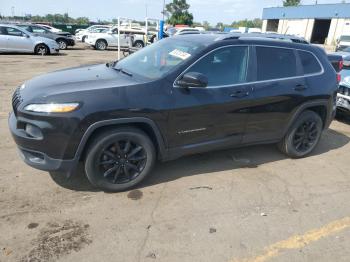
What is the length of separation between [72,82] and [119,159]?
984mm

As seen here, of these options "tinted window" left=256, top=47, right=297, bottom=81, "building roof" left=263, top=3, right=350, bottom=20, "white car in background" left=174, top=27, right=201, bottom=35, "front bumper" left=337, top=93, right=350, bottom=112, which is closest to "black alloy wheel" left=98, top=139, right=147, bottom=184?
"tinted window" left=256, top=47, right=297, bottom=81

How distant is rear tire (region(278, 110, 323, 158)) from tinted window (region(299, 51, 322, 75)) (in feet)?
1.97

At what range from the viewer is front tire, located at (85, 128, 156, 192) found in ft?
11.5

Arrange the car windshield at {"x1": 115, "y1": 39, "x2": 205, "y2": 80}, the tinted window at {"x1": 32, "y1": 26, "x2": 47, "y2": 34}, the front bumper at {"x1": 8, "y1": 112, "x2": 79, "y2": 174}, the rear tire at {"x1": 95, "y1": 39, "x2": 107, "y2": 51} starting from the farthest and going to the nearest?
the rear tire at {"x1": 95, "y1": 39, "x2": 107, "y2": 51} → the tinted window at {"x1": 32, "y1": 26, "x2": 47, "y2": 34} → the car windshield at {"x1": 115, "y1": 39, "x2": 205, "y2": 80} → the front bumper at {"x1": 8, "y1": 112, "x2": 79, "y2": 174}

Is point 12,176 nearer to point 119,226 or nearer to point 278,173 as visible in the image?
point 119,226

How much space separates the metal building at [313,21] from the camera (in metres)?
46.3

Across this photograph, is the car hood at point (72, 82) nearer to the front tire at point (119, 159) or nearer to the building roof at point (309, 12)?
the front tire at point (119, 159)

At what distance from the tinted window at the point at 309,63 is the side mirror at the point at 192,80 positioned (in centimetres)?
184

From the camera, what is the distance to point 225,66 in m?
4.08

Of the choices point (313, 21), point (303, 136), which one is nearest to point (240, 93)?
point (303, 136)

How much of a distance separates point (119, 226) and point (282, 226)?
1.63 meters

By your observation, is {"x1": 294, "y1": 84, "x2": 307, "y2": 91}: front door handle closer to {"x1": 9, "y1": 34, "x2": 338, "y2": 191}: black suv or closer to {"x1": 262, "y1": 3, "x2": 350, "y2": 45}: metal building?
{"x1": 9, "y1": 34, "x2": 338, "y2": 191}: black suv

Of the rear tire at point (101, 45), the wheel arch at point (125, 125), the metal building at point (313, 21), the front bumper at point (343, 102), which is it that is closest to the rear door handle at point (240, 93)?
the wheel arch at point (125, 125)

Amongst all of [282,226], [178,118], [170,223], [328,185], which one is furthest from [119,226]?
[328,185]
